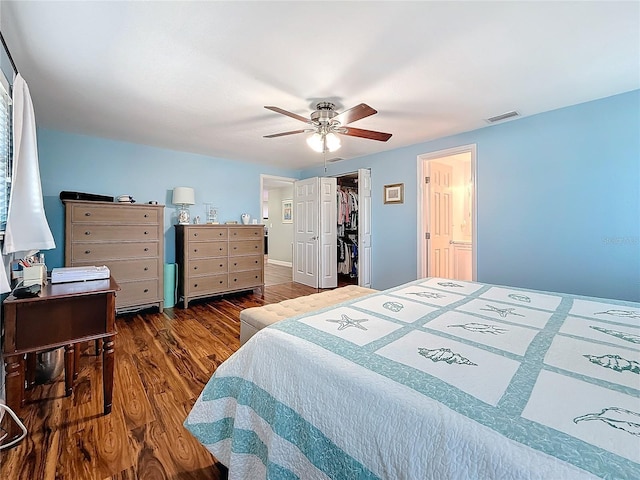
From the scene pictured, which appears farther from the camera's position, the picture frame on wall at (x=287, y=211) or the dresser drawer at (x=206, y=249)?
the picture frame on wall at (x=287, y=211)

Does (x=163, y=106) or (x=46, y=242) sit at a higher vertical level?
(x=163, y=106)

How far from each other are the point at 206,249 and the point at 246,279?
82cm

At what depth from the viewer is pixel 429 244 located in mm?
3934

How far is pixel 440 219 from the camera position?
424 centimetres

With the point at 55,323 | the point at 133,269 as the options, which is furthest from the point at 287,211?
the point at 55,323

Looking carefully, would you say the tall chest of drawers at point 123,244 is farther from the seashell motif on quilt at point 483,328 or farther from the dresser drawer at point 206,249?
the seashell motif on quilt at point 483,328

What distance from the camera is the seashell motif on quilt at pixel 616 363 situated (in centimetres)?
88

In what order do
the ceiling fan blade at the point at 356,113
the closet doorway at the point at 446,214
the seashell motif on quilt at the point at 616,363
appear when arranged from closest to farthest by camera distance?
the seashell motif on quilt at the point at 616,363
the ceiling fan blade at the point at 356,113
the closet doorway at the point at 446,214

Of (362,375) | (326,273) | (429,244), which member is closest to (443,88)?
(429,244)

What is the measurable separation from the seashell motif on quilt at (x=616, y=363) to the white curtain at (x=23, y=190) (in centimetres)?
281

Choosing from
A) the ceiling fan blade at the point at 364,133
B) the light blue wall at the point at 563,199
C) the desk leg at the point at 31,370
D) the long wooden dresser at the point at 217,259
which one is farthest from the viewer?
the long wooden dresser at the point at 217,259

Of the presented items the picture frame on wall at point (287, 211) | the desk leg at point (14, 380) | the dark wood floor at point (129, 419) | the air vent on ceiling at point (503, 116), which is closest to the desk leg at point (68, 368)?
the dark wood floor at point (129, 419)

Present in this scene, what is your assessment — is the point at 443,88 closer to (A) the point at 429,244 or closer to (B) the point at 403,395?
(A) the point at 429,244

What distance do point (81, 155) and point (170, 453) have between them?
386 centimetres
